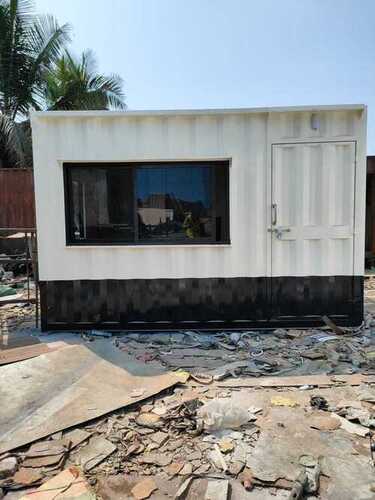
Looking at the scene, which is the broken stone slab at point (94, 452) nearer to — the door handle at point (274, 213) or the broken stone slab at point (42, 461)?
the broken stone slab at point (42, 461)

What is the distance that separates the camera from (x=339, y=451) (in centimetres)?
232

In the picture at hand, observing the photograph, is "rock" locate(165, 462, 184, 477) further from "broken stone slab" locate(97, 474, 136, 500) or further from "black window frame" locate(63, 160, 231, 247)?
"black window frame" locate(63, 160, 231, 247)

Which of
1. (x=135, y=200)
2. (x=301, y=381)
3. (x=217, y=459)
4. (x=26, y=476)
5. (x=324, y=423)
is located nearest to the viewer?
(x=26, y=476)

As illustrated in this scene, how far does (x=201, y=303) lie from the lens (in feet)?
15.5

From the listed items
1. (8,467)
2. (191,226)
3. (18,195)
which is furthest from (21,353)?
(18,195)

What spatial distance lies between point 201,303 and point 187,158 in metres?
1.85

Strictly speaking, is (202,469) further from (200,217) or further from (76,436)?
(200,217)

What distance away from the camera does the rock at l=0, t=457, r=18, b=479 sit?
2168 millimetres

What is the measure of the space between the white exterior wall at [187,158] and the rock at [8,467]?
8.65 ft

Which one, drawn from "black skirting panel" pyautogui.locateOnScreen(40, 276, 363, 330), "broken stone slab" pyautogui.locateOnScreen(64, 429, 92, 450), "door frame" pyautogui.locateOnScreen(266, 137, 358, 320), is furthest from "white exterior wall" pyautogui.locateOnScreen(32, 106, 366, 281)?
"broken stone slab" pyautogui.locateOnScreen(64, 429, 92, 450)

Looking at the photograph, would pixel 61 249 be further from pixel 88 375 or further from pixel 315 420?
pixel 315 420

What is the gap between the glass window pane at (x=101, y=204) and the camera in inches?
185

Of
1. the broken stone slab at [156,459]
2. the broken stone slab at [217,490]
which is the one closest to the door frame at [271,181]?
the broken stone slab at [156,459]

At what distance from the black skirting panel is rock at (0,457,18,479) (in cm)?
254
